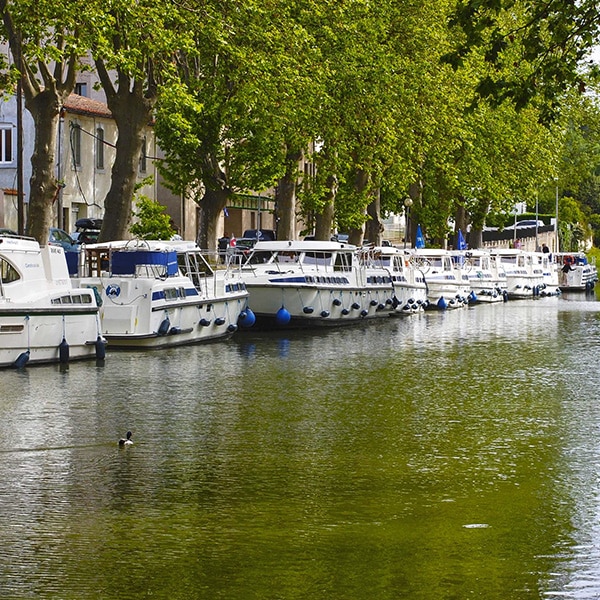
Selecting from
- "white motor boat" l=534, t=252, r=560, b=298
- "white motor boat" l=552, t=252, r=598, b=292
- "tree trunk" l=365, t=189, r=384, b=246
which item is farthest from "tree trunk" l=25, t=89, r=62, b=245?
"white motor boat" l=552, t=252, r=598, b=292

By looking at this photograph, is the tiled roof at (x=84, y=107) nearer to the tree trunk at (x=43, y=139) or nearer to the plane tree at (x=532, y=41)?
the tree trunk at (x=43, y=139)

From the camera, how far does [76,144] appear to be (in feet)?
233

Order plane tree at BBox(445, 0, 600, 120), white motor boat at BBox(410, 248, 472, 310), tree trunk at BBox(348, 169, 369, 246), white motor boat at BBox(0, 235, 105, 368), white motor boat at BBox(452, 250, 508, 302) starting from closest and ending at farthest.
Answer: plane tree at BBox(445, 0, 600, 120), white motor boat at BBox(0, 235, 105, 368), white motor boat at BBox(410, 248, 472, 310), tree trunk at BBox(348, 169, 369, 246), white motor boat at BBox(452, 250, 508, 302)

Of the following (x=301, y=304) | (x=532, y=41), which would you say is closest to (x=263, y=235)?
(x=301, y=304)

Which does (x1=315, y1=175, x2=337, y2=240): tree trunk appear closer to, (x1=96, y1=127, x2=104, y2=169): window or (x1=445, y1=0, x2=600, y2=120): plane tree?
(x1=96, y1=127, x2=104, y2=169): window

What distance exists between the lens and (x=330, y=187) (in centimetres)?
5922

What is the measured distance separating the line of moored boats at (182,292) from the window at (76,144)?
15.9 metres

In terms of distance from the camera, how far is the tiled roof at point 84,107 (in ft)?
229

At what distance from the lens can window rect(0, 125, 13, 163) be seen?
67.1 m

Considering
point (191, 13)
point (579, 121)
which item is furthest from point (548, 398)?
point (579, 121)

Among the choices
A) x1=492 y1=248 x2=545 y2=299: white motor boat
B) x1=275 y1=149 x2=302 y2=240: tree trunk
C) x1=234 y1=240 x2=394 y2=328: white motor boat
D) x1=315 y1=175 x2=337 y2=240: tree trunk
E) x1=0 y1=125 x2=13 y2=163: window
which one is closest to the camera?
x1=234 y1=240 x2=394 y2=328: white motor boat

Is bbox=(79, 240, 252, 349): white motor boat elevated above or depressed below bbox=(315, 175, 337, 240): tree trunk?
below

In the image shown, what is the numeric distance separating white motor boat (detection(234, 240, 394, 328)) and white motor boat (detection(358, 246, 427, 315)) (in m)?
2.90

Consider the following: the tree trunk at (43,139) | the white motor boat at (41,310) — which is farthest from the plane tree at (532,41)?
the tree trunk at (43,139)
